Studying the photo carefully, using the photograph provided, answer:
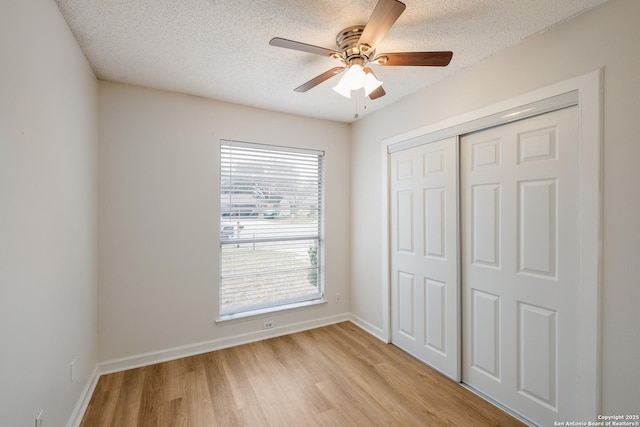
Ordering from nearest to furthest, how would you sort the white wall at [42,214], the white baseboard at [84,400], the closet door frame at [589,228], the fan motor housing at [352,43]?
the white wall at [42,214], the closet door frame at [589,228], the fan motor housing at [352,43], the white baseboard at [84,400]

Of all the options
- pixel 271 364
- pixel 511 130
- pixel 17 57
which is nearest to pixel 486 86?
pixel 511 130

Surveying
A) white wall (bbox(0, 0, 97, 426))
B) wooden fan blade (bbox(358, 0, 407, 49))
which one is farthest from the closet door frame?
white wall (bbox(0, 0, 97, 426))

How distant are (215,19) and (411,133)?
72.5 inches

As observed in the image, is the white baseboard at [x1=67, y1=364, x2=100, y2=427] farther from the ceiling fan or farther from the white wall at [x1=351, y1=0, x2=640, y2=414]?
the white wall at [x1=351, y1=0, x2=640, y2=414]

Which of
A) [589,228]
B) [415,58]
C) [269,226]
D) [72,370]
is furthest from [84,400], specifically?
[589,228]

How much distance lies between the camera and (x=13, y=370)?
1098 mm

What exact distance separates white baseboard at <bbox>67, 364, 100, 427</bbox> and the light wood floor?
48mm

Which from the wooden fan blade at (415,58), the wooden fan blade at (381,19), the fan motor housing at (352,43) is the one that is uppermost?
the fan motor housing at (352,43)

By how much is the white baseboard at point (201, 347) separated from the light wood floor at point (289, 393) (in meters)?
0.06

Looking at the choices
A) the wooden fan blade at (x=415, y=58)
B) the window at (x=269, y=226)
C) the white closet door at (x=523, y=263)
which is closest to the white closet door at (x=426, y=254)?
the white closet door at (x=523, y=263)

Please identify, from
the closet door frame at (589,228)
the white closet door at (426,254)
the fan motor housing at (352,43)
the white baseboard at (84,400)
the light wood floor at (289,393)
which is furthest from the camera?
the white closet door at (426,254)

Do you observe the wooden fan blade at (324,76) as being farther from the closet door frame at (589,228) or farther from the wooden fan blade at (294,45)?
the closet door frame at (589,228)

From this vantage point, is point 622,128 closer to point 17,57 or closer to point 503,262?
point 503,262

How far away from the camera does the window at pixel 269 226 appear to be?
290 cm
